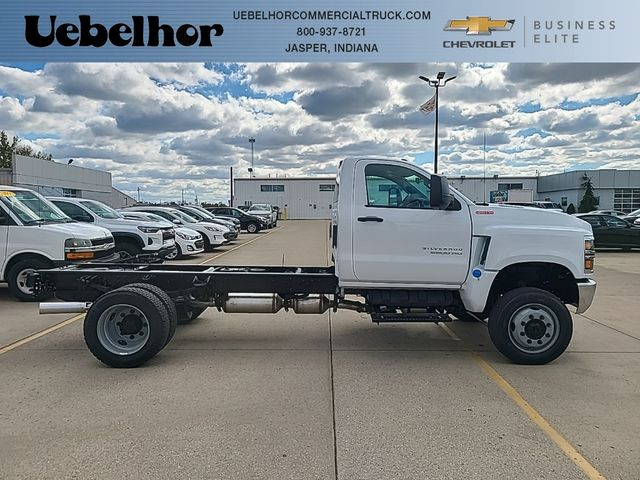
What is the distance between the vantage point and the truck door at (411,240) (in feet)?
18.8

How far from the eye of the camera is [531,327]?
5.64 m

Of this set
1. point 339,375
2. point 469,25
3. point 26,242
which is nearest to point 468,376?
point 339,375

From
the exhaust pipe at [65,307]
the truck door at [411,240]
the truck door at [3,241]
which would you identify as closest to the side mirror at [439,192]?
the truck door at [411,240]

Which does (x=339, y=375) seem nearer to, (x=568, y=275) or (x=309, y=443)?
(x=309, y=443)

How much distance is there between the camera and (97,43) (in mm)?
12867

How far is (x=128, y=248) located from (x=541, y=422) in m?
10.4

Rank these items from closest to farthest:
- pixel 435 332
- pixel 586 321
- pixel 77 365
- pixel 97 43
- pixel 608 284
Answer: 1. pixel 77 365
2. pixel 435 332
3. pixel 586 321
4. pixel 608 284
5. pixel 97 43

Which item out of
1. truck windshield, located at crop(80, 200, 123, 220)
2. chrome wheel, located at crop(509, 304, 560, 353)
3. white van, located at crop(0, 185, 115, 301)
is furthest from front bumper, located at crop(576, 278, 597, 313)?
truck windshield, located at crop(80, 200, 123, 220)

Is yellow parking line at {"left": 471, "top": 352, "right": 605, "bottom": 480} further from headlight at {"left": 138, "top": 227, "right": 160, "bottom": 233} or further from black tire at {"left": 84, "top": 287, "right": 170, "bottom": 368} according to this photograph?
headlight at {"left": 138, "top": 227, "right": 160, "bottom": 233}

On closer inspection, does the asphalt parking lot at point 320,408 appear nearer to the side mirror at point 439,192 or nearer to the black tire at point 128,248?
the side mirror at point 439,192

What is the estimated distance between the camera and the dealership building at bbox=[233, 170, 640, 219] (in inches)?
2354

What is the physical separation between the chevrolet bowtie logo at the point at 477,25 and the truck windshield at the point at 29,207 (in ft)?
34.6

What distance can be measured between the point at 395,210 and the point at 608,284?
8.38 metres

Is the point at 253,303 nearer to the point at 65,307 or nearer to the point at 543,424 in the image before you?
the point at 65,307
